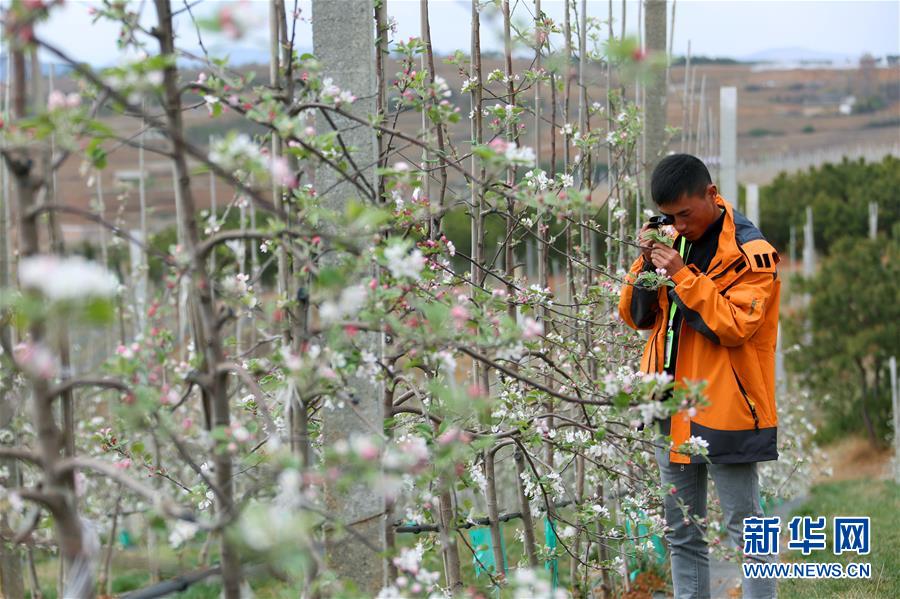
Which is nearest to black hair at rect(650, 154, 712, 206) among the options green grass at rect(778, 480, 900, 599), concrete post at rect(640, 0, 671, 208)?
concrete post at rect(640, 0, 671, 208)

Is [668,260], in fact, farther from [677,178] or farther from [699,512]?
[699,512]

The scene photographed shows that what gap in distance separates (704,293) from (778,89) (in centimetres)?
2871

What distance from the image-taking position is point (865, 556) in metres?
4.72

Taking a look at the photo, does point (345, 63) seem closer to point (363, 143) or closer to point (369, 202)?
point (363, 143)

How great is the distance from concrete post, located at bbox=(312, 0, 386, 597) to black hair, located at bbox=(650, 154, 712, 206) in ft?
A: 3.54

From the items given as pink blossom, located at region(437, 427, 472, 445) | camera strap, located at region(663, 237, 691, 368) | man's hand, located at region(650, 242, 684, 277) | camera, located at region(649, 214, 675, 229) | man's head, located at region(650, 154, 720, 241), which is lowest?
camera strap, located at region(663, 237, 691, 368)

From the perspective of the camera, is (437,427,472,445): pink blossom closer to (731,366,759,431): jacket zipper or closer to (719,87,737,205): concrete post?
(731,366,759,431): jacket zipper

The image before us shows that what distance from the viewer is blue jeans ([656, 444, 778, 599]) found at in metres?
3.00

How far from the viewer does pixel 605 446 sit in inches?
121

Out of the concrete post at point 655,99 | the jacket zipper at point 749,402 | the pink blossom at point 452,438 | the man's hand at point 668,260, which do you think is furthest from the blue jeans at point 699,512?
the concrete post at point 655,99

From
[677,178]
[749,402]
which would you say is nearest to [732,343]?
[749,402]

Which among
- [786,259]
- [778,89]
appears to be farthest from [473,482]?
[778,89]

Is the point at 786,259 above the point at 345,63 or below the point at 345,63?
below

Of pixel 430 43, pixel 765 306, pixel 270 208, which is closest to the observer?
pixel 270 208
